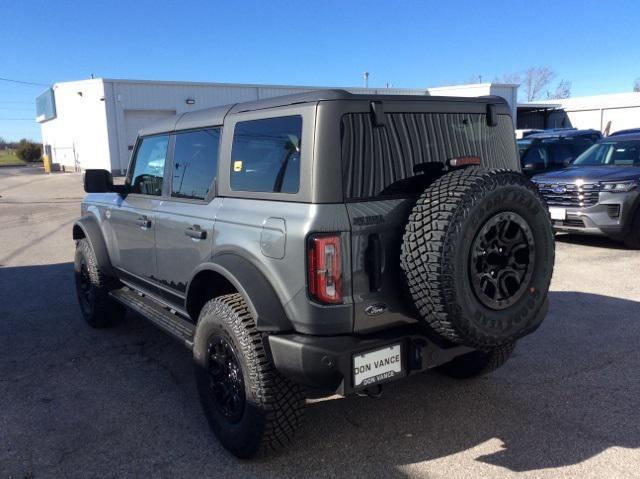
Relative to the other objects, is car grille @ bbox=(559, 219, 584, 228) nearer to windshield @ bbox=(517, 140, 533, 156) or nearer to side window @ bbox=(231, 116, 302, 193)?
windshield @ bbox=(517, 140, 533, 156)

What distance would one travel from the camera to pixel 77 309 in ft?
19.2

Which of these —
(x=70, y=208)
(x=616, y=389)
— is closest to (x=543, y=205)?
(x=616, y=389)

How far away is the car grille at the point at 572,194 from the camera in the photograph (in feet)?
26.6

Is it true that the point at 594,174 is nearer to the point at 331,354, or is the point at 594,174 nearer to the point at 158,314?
the point at 158,314

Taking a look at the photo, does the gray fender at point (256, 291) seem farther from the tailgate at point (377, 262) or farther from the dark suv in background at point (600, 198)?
the dark suv in background at point (600, 198)

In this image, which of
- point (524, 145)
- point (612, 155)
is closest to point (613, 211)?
point (612, 155)

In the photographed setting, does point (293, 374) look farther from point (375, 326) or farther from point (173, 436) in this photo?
point (173, 436)

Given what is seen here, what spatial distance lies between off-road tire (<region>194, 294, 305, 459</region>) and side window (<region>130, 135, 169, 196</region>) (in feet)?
4.77

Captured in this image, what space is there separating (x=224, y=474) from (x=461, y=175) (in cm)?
194

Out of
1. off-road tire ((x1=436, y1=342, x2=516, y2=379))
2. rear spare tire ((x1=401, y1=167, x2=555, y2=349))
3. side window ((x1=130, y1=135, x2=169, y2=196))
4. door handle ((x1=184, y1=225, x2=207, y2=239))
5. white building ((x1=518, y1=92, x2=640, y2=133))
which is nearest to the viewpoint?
rear spare tire ((x1=401, y1=167, x2=555, y2=349))

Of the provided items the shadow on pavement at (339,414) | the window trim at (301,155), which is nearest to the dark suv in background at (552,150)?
the shadow on pavement at (339,414)

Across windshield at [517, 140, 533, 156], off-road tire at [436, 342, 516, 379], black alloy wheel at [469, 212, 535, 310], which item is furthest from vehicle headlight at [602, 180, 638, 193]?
black alloy wheel at [469, 212, 535, 310]

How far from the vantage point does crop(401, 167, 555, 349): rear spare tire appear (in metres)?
2.46

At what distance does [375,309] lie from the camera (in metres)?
2.64
